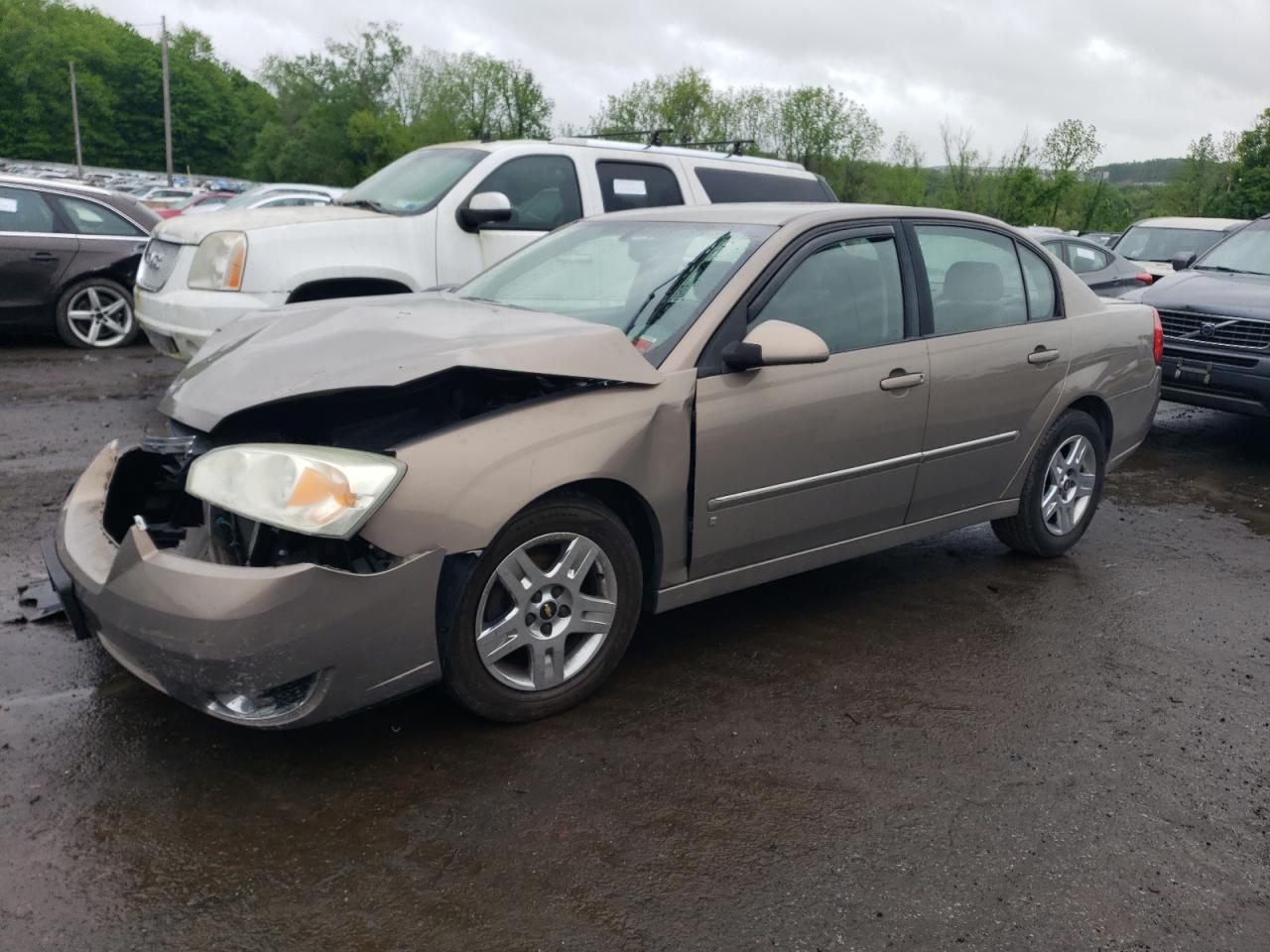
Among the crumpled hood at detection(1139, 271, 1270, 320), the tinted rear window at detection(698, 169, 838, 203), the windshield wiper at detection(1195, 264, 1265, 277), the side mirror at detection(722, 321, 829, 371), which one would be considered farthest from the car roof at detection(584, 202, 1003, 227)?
the windshield wiper at detection(1195, 264, 1265, 277)

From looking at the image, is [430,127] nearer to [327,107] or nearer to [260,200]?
[327,107]

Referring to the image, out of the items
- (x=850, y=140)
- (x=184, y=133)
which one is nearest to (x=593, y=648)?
(x=850, y=140)

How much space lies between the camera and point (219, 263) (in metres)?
6.91

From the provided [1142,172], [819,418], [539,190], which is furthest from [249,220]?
[1142,172]

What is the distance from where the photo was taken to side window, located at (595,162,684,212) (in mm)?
8109

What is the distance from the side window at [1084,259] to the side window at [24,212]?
33.7 feet

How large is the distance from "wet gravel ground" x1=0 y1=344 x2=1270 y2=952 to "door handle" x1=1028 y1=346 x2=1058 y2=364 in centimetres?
115

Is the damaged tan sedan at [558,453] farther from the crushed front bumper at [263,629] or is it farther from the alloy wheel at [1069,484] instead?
the alloy wheel at [1069,484]

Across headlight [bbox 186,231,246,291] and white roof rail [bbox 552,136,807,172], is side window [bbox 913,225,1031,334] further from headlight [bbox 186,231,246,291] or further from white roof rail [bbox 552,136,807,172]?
headlight [bbox 186,231,246,291]

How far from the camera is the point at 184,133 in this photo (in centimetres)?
9819

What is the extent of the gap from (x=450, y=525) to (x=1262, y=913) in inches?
93.5

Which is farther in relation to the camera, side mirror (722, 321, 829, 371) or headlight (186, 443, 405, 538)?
side mirror (722, 321, 829, 371)

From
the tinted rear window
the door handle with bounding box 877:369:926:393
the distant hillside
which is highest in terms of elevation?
the distant hillside

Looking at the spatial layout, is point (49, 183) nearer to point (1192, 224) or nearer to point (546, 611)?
point (546, 611)
